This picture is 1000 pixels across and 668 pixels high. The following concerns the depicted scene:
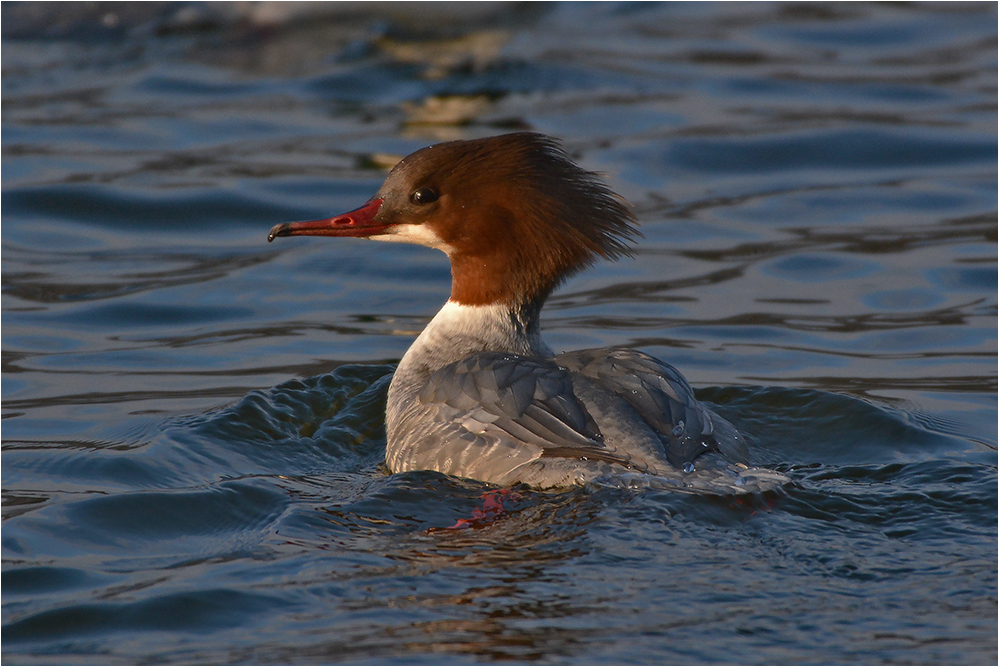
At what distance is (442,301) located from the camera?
8.12 meters

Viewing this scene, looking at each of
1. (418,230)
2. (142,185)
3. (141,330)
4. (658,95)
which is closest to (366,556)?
(418,230)

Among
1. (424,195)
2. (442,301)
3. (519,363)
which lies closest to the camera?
(519,363)

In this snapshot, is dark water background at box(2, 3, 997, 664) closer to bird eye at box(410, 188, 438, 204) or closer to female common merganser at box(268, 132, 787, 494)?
female common merganser at box(268, 132, 787, 494)

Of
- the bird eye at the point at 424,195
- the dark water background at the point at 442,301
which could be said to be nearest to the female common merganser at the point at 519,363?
the bird eye at the point at 424,195

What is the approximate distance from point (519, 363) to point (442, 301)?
305 centimetres

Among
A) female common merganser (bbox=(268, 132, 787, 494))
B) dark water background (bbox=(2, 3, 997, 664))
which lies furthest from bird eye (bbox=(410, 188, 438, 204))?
dark water background (bbox=(2, 3, 997, 664))

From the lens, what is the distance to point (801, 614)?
3.76m

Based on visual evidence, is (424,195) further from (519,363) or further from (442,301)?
(442,301)

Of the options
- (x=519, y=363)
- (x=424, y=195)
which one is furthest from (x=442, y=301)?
(x=519, y=363)

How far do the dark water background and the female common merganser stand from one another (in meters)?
0.18

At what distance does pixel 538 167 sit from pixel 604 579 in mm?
2198

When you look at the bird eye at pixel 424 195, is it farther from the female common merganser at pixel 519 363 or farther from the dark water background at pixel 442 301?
the dark water background at pixel 442 301

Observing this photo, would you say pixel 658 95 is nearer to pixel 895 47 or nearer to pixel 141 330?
pixel 895 47

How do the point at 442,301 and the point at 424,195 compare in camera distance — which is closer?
the point at 424,195
